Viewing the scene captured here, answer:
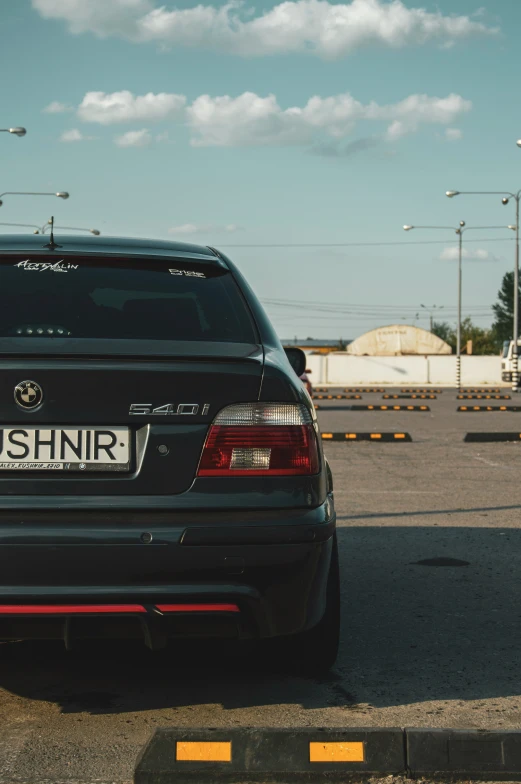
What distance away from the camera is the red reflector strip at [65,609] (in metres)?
3.41

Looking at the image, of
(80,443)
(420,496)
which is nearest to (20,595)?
(80,443)

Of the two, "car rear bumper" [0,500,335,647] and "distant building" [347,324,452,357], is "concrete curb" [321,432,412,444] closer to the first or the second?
"car rear bumper" [0,500,335,647]

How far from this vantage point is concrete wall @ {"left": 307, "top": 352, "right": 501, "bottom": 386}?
74.6 m

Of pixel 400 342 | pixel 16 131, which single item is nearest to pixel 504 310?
pixel 400 342

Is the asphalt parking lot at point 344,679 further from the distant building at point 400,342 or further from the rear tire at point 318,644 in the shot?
the distant building at point 400,342

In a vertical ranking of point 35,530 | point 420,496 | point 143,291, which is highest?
point 143,291

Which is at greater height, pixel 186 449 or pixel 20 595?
pixel 186 449

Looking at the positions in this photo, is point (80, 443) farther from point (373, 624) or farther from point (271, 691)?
point (373, 624)

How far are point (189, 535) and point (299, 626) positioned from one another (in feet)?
1.85

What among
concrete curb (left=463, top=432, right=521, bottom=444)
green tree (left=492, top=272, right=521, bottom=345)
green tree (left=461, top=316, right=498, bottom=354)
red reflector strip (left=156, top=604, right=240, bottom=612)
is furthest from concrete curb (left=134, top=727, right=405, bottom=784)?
green tree (left=492, top=272, right=521, bottom=345)

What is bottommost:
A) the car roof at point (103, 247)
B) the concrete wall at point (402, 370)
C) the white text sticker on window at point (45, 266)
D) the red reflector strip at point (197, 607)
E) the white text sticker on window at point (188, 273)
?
the concrete wall at point (402, 370)

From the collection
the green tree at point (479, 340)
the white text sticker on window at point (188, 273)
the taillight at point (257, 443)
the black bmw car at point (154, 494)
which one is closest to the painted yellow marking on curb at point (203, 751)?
the black bmw car at point (154, 494)

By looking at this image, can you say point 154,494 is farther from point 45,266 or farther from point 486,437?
point 486,437

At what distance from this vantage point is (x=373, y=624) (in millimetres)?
5246
